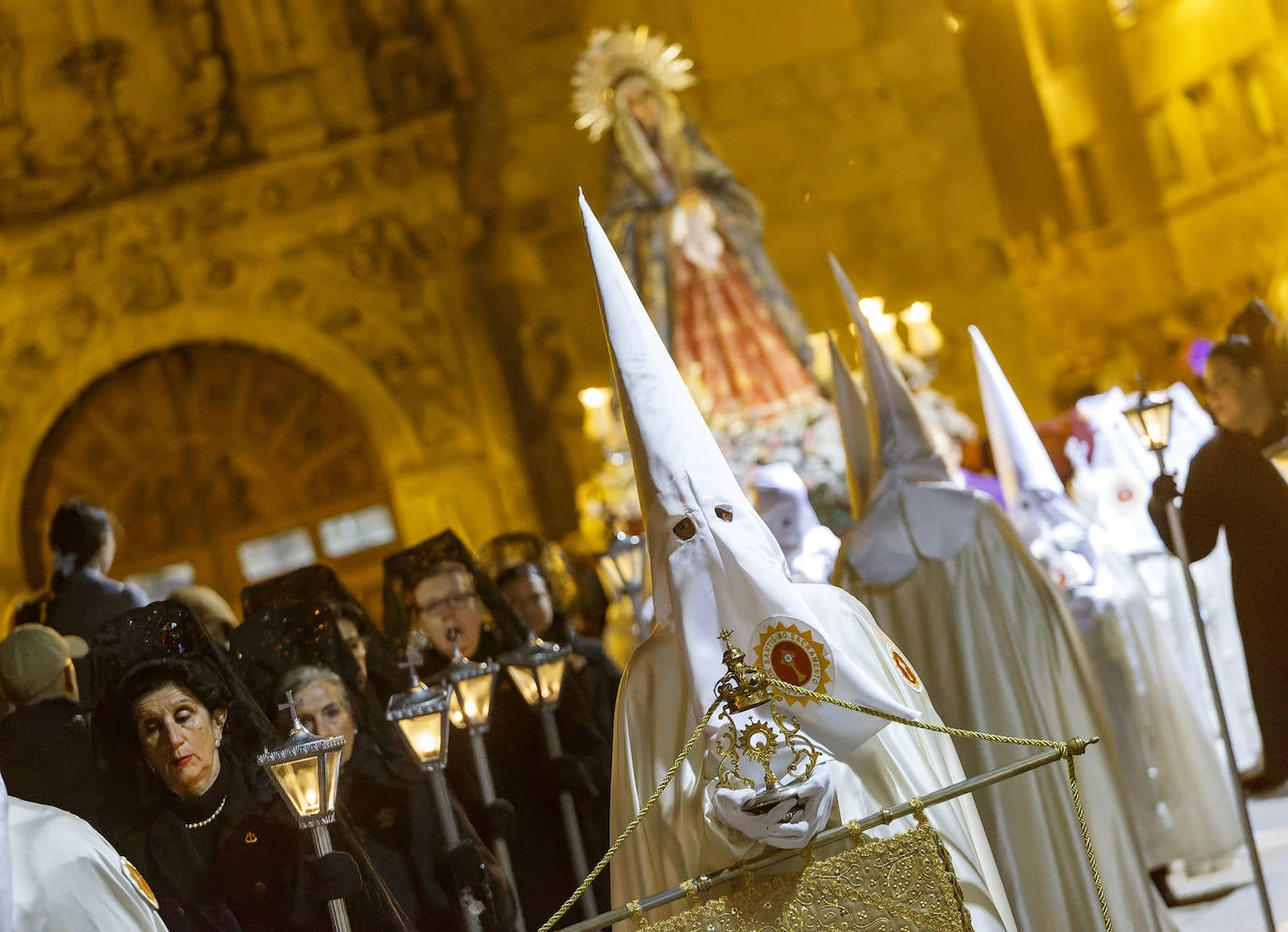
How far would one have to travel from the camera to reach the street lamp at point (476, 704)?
482cm

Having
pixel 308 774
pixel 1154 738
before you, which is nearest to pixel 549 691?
pixel 308 774

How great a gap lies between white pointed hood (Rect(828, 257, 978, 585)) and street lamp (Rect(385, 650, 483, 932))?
5.72ft

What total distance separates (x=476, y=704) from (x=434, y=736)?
20.6 inches

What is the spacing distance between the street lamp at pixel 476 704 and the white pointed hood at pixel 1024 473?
8.27 ft

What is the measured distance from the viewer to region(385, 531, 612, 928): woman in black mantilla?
5.40 meters

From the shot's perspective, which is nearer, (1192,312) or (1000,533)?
(1000,533)

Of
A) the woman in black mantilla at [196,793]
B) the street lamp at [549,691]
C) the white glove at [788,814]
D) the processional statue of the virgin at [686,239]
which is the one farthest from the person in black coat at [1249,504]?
the processional statue of the virgin at [686,239]

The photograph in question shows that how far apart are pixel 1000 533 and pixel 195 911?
2.86 meters

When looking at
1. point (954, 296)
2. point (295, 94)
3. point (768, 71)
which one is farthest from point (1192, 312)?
point (295, 94)

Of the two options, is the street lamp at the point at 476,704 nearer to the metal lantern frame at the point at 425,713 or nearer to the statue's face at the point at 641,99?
the metal lantern frame at the point at 425,713

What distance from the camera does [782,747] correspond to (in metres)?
3.21

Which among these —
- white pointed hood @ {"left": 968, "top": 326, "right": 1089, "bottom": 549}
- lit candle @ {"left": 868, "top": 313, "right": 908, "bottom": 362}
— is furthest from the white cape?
lit candle @ {"left": 868, "top": 313, "right": 908, "bottom": 362}

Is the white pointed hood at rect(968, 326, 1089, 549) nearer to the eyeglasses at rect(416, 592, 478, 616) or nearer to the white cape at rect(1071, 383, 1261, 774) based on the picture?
the white cape at rect(1071, 383, 1261, 774)

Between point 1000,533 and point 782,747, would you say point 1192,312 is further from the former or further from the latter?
point 782,747
